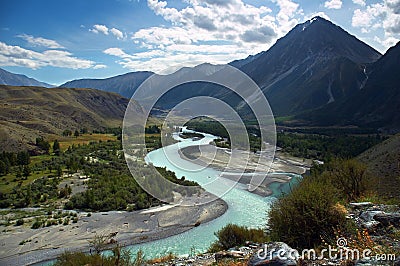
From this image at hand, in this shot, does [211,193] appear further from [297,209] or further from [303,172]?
[297,209]

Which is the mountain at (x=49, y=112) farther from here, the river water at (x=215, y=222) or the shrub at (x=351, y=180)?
the shrub at (x=351, y=180)

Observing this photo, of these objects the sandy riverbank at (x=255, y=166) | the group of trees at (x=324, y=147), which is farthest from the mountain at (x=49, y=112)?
the group of trees at (x=324, y=147)

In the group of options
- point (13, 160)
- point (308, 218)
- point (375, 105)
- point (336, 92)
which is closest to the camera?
point (308, 218)

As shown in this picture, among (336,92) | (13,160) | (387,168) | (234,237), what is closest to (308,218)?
(234,237)

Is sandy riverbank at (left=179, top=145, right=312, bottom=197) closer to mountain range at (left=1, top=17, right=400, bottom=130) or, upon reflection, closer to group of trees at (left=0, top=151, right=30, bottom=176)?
mountain range at (left=1, top=17, right=400, bottom=130)

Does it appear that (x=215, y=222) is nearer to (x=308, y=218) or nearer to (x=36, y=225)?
(x=36, y=225)

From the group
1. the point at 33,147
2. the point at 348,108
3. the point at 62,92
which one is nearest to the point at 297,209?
the point at 33,147
